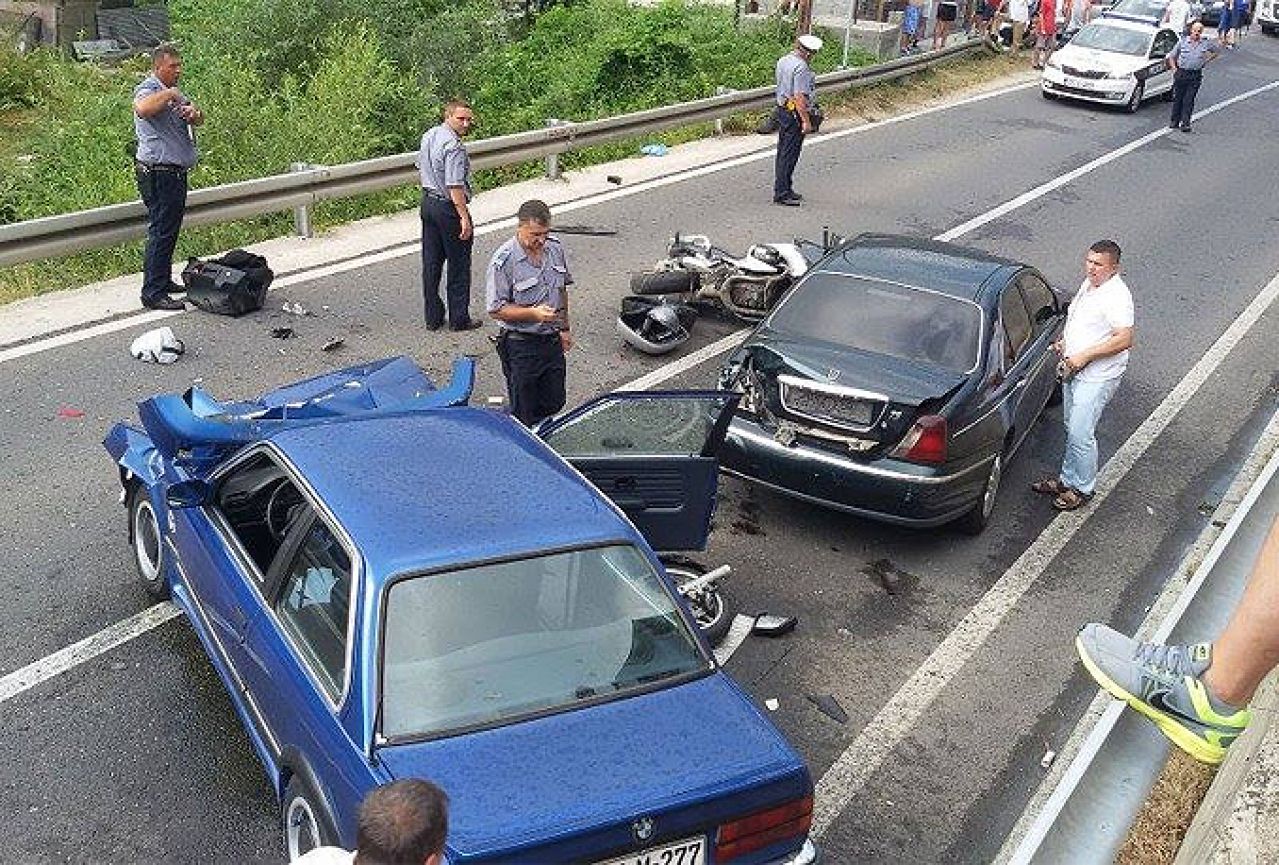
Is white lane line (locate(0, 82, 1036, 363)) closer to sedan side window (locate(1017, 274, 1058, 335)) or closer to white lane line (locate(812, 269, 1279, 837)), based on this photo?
sedan side window (locate(1017, 274, 1058, 335))

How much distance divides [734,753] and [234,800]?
7.00 ft

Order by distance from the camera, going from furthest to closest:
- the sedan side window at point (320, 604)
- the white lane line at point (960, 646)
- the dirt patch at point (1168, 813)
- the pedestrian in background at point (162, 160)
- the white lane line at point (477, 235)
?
the pedestrian in background at point (162, 160), the white lane line at point (477, 235), the white lane line at point (960, 646), the dirt patch at point (1168, 813), the sedan side window at point (320, 604)

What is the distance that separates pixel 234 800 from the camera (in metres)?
5.00

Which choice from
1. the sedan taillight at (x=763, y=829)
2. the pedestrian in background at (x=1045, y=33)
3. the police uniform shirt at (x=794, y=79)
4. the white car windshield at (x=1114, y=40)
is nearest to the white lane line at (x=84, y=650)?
the sedan taillight at (x=763, y=829)

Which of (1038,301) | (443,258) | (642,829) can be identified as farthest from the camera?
(443,258)

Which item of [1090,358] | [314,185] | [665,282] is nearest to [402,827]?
[1090,358]

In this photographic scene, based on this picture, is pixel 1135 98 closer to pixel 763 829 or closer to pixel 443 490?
pixel 443 490

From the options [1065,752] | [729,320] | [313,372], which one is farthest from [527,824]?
[729,320]

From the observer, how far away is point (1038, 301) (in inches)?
346

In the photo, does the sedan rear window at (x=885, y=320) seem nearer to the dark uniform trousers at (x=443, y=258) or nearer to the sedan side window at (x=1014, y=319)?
the sedan side window at (x=1014, y=319)

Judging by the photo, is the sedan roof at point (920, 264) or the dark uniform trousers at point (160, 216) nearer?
the sedan roof at point (920, 264)

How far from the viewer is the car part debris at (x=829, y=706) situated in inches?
233

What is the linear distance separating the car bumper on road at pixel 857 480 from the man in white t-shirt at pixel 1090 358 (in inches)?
40.2

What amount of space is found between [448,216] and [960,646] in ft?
17.3
